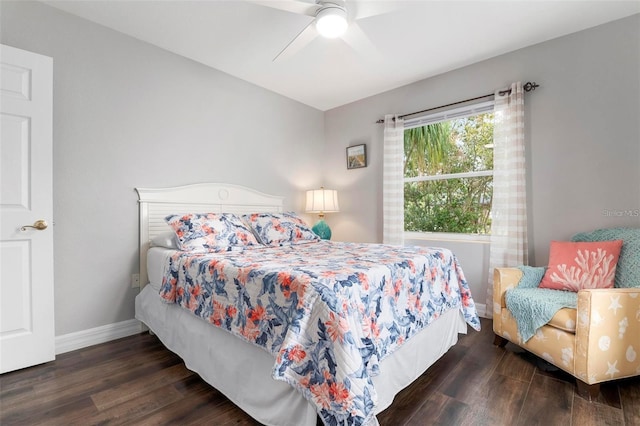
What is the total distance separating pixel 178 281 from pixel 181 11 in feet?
6.60

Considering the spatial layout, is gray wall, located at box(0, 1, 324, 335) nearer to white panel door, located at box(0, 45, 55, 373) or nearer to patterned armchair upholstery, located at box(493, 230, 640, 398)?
white panel door, located at box(0, 45, 55, 373)

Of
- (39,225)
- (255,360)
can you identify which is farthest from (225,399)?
(39,225)

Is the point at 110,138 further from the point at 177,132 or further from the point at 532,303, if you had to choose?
the point at 532,303

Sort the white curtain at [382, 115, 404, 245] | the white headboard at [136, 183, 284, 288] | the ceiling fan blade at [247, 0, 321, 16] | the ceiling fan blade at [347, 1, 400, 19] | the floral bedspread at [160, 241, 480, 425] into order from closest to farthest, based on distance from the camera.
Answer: the floral bedspread at [160, 241, 480, 425]
the ceiling fan blade at [247, 0, 321, 16]
the ceiling fan blade at [347, 1, 400, 19]
the white headboard at [136, 183, 284, 288]
the white curtain at [382, 115, 404, 245]

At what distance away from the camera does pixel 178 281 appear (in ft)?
6.83

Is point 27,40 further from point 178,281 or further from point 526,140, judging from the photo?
point 526,140

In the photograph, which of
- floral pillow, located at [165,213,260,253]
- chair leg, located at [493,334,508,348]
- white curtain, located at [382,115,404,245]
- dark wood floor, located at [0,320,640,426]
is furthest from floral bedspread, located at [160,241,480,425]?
white curtain, located at [382,115,404,245]

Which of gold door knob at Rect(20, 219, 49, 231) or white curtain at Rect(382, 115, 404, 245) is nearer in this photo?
gold door knob at Rect(20, 219, 49, 231)

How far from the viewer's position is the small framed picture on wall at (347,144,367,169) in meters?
3.90

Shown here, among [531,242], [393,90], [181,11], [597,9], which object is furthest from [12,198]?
[597,9]

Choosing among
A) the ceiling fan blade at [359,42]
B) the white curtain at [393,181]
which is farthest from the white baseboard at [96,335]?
the ceiling fan blade at [359,42]

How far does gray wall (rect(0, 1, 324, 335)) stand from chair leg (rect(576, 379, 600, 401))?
3229mm

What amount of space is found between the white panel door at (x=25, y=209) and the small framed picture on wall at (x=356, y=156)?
3034 millimetres

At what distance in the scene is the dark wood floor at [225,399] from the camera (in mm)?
1461
